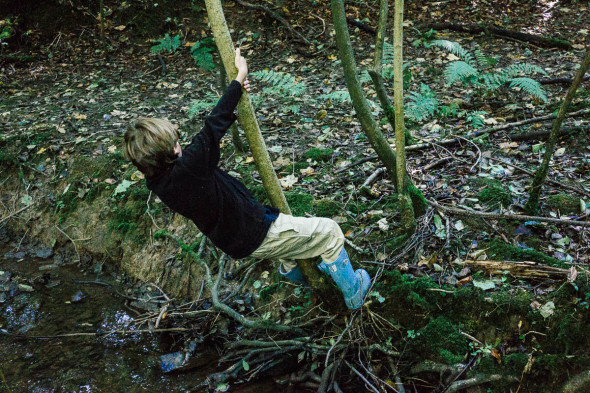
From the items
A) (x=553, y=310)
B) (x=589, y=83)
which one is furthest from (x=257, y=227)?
(x=589, y=83)

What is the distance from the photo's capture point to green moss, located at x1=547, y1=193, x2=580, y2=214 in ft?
11.6

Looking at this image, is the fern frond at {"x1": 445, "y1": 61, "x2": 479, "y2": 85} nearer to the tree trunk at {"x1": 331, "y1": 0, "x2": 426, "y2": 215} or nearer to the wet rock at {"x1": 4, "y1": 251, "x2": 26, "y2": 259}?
the tree trunk at {"x1": 331, "y1": 0, "x2": 426, "y2": 215}

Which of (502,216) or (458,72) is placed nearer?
(502,216)

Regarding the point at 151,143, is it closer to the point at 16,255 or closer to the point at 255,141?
the point at 255,141

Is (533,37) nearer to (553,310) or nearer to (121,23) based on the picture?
(553,310)

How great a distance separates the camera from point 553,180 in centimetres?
387

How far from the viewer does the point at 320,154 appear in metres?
5.12

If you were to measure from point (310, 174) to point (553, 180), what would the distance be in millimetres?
2404

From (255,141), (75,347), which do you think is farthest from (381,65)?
(75,347)

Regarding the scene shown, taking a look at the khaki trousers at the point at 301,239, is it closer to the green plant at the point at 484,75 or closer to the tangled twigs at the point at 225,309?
the tangled twigs at the point at 225,309

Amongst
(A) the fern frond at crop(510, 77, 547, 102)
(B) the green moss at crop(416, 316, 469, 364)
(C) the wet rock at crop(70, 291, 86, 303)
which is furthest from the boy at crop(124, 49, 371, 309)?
(A) the fern frond at crop(510, 77, 547, 102)

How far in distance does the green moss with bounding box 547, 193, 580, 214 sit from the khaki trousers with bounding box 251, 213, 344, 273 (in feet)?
6.51

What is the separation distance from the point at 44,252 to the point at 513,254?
18.2 ft

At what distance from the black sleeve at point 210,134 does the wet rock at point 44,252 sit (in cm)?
412
